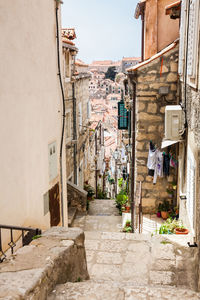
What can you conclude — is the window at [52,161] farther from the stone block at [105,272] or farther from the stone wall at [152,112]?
the stone wall at [152,112]

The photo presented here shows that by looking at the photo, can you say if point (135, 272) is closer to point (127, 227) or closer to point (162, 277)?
point (162, 277)

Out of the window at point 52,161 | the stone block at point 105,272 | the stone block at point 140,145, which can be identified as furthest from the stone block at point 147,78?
the stone block at point 105,272

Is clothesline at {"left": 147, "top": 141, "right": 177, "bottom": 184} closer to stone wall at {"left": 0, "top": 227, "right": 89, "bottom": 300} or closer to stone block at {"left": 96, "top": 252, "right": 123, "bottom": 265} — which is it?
stone block at {"left": 96, "top": 252, "right": 123, "bottom": 265}

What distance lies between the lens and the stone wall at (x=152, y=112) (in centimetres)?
920

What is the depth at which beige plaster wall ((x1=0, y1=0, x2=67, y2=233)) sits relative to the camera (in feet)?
14.1

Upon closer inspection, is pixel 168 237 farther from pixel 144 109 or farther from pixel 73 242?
pixel 144 109

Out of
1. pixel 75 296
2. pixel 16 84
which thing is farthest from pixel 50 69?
pixel 75 296

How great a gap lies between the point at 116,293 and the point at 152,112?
7.19 metres

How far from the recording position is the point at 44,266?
289cm

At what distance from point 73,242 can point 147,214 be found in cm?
645

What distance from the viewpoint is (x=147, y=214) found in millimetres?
9898

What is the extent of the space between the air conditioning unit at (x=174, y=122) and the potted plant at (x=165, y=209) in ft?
9.37

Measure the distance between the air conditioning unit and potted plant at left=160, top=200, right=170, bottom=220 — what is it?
2.86 meters

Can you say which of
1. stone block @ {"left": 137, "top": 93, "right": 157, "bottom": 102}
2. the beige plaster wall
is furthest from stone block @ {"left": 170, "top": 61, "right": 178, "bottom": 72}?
the beige plaster wall
